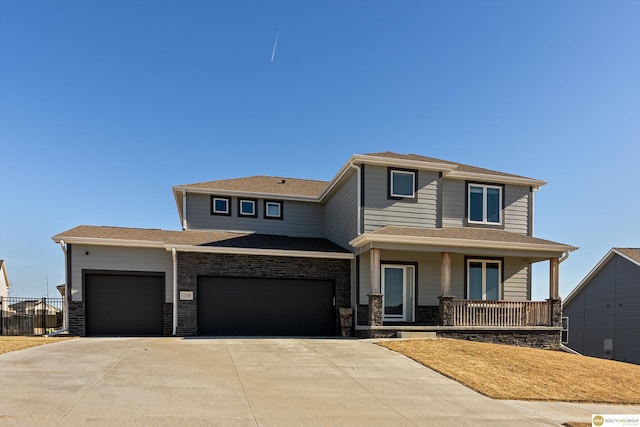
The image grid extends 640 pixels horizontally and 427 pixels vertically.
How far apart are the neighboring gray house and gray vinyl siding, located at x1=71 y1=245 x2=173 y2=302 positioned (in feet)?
66.2

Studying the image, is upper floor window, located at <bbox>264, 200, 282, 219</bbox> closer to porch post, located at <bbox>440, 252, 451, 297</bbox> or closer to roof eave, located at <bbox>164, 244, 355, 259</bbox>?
roof eave, located at <bbox>164, 244, 355, 259</bbox>

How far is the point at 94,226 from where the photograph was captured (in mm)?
16812

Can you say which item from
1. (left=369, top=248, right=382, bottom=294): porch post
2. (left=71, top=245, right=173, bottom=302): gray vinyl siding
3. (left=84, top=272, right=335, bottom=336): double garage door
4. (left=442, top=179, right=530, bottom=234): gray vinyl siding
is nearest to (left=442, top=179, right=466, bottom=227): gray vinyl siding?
(left=442, top=179, right=530, bottom=234): gray vinyl siding

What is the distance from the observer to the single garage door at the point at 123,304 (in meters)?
15.0

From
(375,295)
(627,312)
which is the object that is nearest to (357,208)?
(375,295)

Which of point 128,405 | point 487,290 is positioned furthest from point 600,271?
point 128,405

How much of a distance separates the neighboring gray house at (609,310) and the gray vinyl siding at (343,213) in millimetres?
14069

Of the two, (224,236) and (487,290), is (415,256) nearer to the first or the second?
(487,290)

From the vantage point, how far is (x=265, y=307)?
1566 centimetres

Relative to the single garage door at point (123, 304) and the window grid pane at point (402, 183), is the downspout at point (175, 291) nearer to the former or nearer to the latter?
the single garage door at point (123, 304)

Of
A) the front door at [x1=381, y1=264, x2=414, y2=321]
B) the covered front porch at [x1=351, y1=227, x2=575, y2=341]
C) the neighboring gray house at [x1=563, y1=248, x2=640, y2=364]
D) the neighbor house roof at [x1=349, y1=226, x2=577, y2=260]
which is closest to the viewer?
the neighbor house roof at [x1=349, y1=226, x2=577, y2=260]

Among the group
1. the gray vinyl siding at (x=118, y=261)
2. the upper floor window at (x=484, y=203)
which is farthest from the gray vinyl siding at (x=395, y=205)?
the gray vinyl siding at (x=118, y=261)

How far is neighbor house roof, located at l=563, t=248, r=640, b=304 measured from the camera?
20.6 meters

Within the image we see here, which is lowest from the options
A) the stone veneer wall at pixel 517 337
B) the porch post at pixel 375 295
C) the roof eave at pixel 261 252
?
the stone veneer wall at pixel 517 337
